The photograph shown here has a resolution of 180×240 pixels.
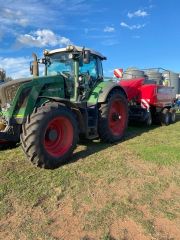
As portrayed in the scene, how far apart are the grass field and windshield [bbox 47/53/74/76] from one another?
6.88 ft

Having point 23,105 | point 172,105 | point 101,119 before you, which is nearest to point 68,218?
point 23,105

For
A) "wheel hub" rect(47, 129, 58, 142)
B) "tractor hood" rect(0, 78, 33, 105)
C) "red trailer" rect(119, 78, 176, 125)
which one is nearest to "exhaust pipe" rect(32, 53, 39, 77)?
"tractor hood" rect(0, 78, 33, 105)

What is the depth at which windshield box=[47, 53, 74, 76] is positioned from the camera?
7685mm

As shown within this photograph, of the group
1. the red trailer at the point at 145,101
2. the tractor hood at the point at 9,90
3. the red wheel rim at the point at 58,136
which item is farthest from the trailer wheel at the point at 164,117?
the tractor hood at the point at 9,90

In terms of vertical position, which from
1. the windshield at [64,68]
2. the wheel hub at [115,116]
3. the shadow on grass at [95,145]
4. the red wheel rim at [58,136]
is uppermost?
the windshield at [64,68]

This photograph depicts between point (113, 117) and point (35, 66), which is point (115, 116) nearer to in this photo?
point (113, 117)

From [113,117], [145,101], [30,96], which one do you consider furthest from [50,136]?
[145,101]

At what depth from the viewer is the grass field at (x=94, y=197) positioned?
12.3 ft

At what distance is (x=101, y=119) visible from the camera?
803cm

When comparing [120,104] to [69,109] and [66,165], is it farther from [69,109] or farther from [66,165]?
[66,165]

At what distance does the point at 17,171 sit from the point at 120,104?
167 inches

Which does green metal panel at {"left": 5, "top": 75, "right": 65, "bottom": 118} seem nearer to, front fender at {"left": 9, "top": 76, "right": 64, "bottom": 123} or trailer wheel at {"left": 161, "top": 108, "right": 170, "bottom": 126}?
front fender at {"left": 9, "top": 76, "right": 64, "bottom": 123}

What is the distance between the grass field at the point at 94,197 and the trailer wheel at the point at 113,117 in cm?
98

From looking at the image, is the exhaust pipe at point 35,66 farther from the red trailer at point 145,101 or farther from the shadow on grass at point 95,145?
the red trailer at point 145,101
